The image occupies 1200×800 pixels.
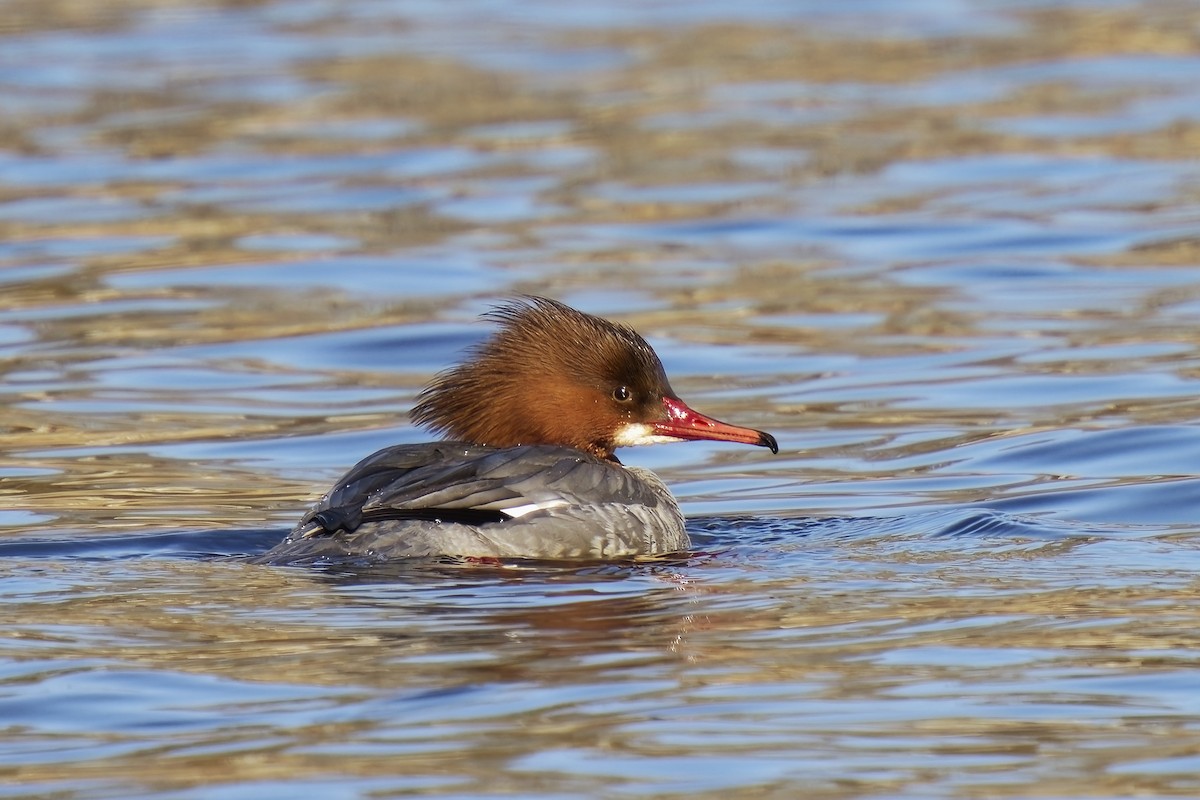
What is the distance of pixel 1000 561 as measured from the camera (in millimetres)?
6539

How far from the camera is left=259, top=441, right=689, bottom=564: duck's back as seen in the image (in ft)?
21.5

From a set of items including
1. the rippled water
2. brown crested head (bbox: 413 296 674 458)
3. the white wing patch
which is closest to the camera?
the rippled water

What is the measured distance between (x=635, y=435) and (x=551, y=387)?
40 cm

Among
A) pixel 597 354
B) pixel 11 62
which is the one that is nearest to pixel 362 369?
pixel 597 354

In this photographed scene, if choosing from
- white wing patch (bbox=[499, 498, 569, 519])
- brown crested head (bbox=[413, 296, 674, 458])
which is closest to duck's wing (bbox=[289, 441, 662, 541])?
white wing patch (bbox=[499, 498, 569, 519])

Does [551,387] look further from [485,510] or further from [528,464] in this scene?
[485,510]

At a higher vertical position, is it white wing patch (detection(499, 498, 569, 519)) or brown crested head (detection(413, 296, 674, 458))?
brown crested head (detection(413, 296, 674, 458))

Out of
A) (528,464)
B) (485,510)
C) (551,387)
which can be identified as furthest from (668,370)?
(485,510)

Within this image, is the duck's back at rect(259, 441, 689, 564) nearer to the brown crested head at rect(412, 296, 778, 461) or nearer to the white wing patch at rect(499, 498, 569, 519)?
the white wing patch at rect(499, 498, 569, 519)

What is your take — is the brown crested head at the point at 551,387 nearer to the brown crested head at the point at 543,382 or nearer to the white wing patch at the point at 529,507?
the brown crested head at the point at 543,382

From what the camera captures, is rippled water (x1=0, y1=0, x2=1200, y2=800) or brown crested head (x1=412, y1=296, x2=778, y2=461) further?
brown crested head (x1=412, y1=296, x2=778, y2=461)

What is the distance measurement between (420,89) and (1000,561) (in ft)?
39.5

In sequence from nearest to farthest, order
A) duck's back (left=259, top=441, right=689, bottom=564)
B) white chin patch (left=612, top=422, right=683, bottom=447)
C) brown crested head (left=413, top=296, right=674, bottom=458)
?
duck's back (left=259, top=441, right=689, bottom=564) → brown crested head (left=413, top=296, right=674, bottom=458) → white chin patch (left=612, top=422, right=683, bottom=447)

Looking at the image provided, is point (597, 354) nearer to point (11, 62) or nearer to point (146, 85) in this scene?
point (146, 85)
